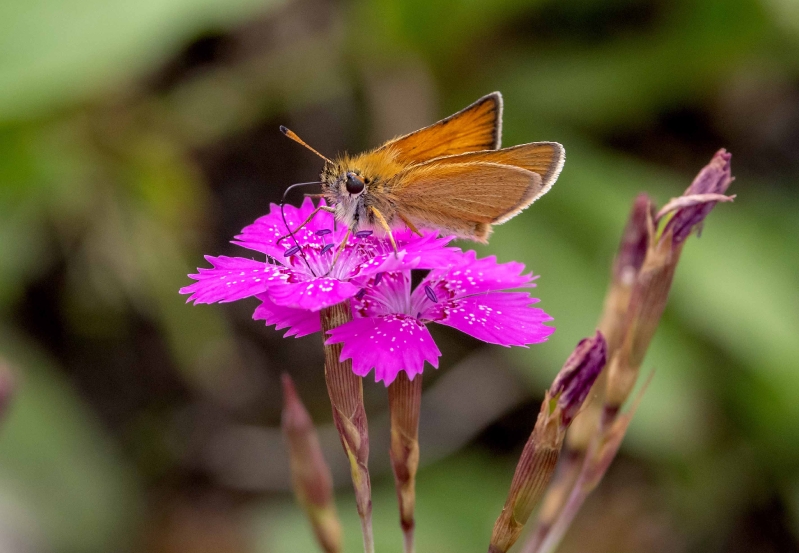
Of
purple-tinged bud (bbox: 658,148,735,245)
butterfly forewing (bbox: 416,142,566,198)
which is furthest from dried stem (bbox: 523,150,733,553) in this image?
butterfly forewing (bbox: 416,142,566,198)

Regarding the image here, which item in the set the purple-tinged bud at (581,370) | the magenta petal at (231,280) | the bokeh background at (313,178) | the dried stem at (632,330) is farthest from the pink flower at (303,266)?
the bokeh background at (313,178)

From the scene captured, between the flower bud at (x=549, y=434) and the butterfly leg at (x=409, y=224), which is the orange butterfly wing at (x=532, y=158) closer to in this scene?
the butterfly leg at (x=409, y=224)

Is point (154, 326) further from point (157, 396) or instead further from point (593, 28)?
point (593, 28)

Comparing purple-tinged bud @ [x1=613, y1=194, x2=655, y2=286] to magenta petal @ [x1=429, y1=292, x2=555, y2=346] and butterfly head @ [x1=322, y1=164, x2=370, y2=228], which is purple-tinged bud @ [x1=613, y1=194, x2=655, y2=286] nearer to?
magenta petal @ [x1=429, y1=292, x2=555, y2=346]

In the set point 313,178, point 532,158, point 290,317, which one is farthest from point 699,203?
point 313,178

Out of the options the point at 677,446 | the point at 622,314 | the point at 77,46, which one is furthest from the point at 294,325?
the point at 677,446

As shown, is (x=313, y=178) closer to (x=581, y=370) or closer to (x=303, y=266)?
(x=303, y=266)
